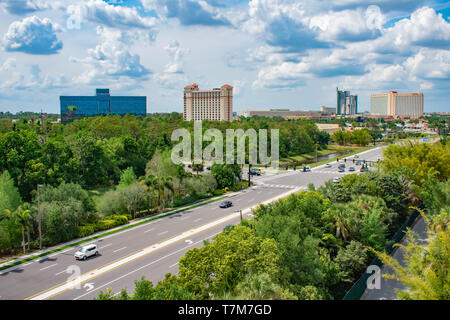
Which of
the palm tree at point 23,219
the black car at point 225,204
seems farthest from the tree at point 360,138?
the palm tree at point 23,219

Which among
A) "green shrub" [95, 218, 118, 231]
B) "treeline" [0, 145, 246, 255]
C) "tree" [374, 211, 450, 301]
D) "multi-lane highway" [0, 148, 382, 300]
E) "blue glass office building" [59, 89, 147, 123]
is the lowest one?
"multi-lane highway" [0, 148, 382, 300]

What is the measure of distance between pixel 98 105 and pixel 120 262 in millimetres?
154273

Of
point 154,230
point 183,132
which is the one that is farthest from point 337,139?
point 154,230

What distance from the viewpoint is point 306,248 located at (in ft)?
69.6

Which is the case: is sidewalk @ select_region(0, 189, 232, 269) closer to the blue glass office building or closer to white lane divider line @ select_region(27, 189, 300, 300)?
white lane divider line @ select_region(27, 189, 300, 300)

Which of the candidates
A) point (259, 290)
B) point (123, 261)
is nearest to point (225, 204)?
point (123, 261)

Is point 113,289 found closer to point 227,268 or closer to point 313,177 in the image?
point 227,268

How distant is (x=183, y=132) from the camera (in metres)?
94.0

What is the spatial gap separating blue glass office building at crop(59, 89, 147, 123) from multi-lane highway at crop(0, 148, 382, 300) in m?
138

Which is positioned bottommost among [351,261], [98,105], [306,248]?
[351,261]

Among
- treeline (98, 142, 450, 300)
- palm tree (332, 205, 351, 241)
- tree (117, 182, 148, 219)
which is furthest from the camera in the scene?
tree (117, 182, 148, 219)

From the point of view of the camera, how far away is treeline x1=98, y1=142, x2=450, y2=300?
14984 mm

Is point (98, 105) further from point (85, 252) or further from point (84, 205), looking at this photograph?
point (85, 252)

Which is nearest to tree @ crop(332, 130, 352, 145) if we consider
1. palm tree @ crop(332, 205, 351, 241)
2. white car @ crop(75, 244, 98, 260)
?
palm tree @ crop(332, 205, 351, 241)
